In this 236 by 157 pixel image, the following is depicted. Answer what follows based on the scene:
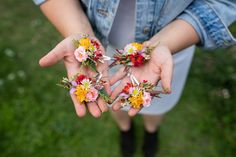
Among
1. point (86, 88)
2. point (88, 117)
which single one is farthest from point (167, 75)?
point (88, 117)

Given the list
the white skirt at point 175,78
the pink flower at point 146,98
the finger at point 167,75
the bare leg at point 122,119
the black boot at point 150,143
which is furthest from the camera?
the black boot at point 150,143

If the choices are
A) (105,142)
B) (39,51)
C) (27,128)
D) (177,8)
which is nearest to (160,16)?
(177,8)

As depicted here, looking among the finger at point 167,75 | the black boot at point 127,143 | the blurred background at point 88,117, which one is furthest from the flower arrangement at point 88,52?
the blurred background at point 88,117

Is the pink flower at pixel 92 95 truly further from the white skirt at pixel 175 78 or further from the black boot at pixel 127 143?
the black boot at pixel 127 143

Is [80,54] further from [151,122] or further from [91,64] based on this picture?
[151,122]

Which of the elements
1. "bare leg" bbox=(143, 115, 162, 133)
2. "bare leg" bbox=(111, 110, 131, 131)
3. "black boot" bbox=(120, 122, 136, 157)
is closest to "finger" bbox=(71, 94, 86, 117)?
"bare leg" bbox=(111, 110, 131, 131)

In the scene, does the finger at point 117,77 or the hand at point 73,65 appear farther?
the finger at point 117,77

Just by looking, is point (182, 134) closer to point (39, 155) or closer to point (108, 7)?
point (39, 155)

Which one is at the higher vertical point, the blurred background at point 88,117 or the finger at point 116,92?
the finger at point 116,92
